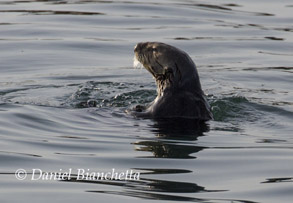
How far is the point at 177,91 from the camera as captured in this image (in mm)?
9000

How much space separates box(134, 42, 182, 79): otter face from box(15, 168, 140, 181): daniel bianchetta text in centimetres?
245

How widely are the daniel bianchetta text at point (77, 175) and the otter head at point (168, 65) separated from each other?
90.6 inches

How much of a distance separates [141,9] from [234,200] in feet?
35.6

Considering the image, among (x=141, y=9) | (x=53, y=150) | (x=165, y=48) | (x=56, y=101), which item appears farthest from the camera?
(x=141, y=9)

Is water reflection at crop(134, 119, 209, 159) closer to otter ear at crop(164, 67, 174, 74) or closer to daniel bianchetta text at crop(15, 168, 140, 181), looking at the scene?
otter ear at crop(164, 67, 174, 74)

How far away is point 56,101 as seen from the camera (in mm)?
9984

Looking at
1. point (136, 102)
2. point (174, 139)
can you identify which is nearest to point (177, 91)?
point (174, 139)

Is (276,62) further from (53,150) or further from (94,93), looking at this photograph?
(53,150)

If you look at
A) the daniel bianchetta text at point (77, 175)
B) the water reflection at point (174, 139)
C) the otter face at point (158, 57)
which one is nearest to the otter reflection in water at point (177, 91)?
the otter face at point (158, 57)

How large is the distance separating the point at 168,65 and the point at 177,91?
1.05 feet

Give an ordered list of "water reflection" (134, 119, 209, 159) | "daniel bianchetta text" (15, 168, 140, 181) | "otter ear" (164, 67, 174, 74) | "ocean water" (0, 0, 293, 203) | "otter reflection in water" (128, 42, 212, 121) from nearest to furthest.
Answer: "ocean water" (0, 0, 293, 203), "daniel bianchetta text" (15, 168, 140, 181), "water reflection" (134, 119, 209, 159), "otter reflection in water" (128, 42, 212, 121), "otter ear" (164, 67, 174, 74)

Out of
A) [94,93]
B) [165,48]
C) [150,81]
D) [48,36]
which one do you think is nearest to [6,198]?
[165,48]

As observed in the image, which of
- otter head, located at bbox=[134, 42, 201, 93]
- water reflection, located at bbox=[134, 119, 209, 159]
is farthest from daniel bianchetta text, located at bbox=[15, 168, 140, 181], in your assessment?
otter head, located at bbox=[134, 42, 201, 93]

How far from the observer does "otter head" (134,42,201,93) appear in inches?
353
